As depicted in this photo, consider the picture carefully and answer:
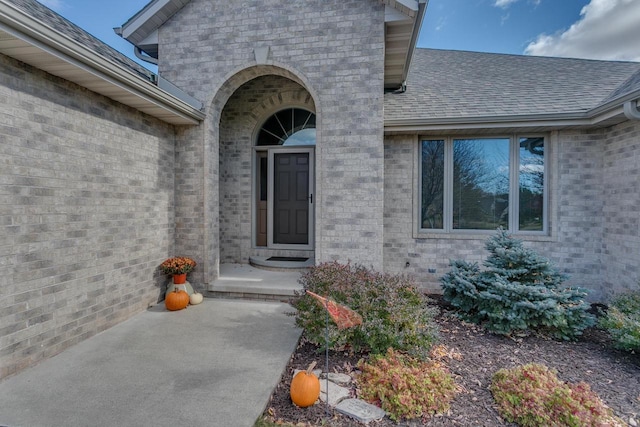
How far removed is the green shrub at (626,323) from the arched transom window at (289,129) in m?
5.61

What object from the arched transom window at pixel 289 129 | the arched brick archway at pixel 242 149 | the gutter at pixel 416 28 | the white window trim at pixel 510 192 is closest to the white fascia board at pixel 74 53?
the arched brick archway at pixel 242 149

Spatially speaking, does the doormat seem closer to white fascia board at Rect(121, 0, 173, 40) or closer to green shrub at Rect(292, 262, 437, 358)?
green shrub at Rect(292, 262, 437, 358)

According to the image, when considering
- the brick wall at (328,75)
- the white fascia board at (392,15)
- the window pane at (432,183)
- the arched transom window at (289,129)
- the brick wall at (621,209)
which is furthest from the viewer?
the arched transom window at (289,129)

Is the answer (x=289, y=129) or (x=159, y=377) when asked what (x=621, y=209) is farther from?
(x=159, y=377)

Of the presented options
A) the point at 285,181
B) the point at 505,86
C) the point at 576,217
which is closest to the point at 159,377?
the point at 285,181

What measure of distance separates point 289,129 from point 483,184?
416 centimetres

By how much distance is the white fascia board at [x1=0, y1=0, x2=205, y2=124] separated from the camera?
266 centimetres

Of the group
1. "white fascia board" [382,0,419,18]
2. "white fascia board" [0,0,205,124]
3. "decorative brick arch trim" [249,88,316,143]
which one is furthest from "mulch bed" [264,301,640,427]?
"decorative brick arch trim" [249,88,316,143]

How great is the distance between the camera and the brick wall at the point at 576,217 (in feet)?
16.8

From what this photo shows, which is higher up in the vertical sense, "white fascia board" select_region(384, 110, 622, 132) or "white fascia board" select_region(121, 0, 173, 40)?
"white fascia board" select_region(121, 0, 173, 40)

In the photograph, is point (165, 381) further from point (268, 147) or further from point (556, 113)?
point (556, 113)

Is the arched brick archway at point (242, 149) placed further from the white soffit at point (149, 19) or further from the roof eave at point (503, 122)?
the roof eave at point (503, 122)

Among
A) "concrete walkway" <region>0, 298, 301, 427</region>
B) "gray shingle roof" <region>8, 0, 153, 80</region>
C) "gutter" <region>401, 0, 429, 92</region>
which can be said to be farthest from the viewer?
"gutter" <region>401, 0, 429, 92</region>

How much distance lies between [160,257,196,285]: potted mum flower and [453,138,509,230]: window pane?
192 inches
